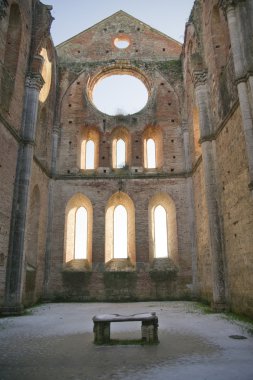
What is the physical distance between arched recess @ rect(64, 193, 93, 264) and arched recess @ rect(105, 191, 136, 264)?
0.81 meters

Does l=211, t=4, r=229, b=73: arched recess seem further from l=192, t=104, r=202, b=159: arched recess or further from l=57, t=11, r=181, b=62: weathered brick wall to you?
l=57, t=11, r=181, b=62: weathered brick wall

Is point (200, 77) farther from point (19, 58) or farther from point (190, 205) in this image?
point (19, 58)

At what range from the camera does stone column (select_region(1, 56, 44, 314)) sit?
389 inches

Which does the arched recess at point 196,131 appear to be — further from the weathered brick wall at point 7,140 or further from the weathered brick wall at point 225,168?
the weathered brick wall at point 7,140

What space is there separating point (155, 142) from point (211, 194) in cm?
682

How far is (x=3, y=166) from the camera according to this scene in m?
10.1

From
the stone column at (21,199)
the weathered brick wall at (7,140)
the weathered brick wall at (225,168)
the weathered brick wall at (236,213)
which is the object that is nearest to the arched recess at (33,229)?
the stone column at (21,199)

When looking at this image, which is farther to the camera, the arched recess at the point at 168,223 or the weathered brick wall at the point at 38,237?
the arched recess at the point at 168,223

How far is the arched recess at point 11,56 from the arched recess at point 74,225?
590 cm

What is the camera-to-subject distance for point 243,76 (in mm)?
8297

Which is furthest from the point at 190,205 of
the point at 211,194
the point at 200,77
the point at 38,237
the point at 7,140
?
the point at 7,140

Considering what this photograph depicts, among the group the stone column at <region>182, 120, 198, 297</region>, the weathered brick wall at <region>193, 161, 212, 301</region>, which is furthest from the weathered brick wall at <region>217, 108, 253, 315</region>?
the stone column at <region>182, 120, 198, 297</region>

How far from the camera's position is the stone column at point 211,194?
9828 mm

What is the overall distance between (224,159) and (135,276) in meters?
6.79
